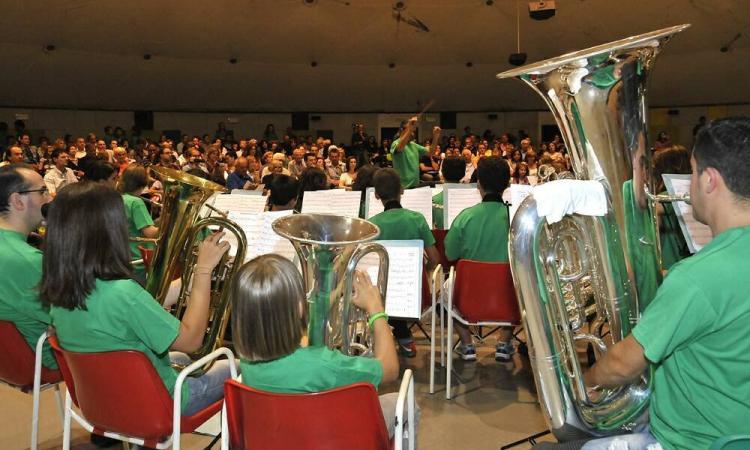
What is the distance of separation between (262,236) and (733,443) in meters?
2.69

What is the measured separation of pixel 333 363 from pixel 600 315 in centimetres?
110

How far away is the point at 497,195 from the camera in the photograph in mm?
4336

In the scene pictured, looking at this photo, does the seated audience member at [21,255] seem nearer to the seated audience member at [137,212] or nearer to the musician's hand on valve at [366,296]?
the musician's hand on valve at [366,296]

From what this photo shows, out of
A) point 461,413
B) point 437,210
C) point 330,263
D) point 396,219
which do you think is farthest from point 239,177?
point 330,263

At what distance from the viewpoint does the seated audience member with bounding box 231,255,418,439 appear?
1.84 meters

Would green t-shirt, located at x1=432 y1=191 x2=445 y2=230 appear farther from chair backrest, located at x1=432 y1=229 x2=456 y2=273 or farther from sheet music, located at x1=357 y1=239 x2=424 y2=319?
sheet music, located at x1=357 y1=239 x2=424 y2=319

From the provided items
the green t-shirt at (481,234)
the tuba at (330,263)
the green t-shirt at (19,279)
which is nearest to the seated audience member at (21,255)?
the green t-shirt at (19,279)

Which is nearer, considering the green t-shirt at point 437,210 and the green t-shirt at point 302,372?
the green t-shirt at point 302,372

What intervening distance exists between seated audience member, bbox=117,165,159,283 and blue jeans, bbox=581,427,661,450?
135 inches

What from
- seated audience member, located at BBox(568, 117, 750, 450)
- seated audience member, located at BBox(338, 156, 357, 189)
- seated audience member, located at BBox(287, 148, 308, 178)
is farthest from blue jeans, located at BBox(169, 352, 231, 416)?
seated audience member, located at BBox(287, 148, 308, 178)

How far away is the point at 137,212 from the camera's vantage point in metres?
4.66

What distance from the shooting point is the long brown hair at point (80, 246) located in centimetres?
221

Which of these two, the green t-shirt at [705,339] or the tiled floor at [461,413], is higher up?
the green t-shirt at [705,339]

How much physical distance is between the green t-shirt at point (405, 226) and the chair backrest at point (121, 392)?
2282 millimetres
